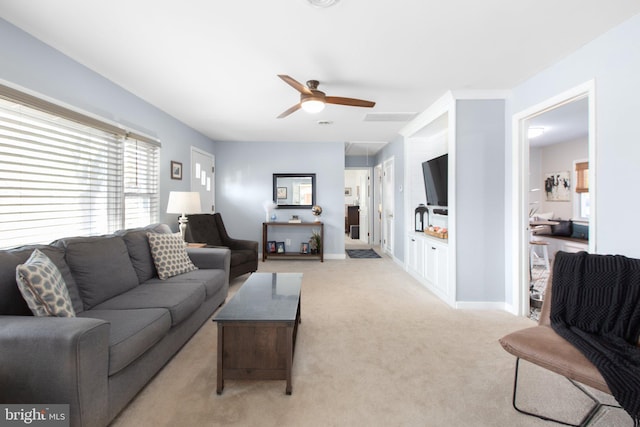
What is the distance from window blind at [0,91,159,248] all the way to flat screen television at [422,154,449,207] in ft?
11.9

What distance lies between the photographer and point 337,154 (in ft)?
19.1

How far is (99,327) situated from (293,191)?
4615 millimetres

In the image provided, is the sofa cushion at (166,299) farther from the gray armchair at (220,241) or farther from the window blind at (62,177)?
the gray armchair at (220,241)

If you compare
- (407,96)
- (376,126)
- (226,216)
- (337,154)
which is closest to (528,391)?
(407,96)

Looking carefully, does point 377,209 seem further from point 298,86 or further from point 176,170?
point 298,86

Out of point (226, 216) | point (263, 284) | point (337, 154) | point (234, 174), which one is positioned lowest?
point (263, 284)

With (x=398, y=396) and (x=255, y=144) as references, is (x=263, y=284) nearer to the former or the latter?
(x=398, y=396)

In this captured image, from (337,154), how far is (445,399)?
184 inches

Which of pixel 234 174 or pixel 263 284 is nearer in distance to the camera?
pixel 263 284

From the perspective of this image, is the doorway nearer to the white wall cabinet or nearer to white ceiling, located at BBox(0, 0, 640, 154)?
the white wall cabinet

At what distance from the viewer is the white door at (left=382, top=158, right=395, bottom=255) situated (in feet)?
20.3

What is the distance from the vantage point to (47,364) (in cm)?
126

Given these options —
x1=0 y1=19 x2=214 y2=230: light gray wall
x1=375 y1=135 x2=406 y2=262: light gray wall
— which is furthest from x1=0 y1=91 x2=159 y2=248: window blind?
x1=375 y1=135 x2=406 y2=262: light gray wall

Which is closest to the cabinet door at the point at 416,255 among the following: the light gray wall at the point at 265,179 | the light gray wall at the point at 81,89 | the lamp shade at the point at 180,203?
the light gray wall at the point at 265,179
